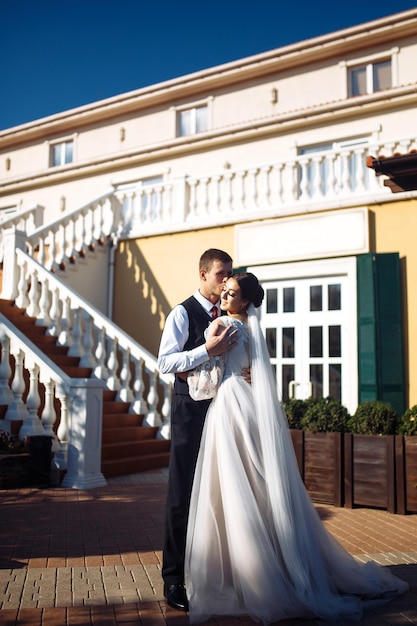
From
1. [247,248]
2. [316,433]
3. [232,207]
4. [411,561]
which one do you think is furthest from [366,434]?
[232,207]

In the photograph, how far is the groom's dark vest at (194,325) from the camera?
12.8 feet

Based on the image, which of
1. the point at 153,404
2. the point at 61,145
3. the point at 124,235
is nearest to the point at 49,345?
the point at 153,404

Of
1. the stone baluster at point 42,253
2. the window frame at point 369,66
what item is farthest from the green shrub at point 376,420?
the window frame at point 369,66

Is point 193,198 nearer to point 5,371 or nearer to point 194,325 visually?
point 5,371

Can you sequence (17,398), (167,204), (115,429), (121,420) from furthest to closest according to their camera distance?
(167,204) → (121,420) → (115,429) → (17,398)

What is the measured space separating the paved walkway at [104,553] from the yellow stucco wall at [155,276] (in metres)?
5.31

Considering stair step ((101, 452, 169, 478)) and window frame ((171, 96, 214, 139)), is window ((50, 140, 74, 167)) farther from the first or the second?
stair step ((101, 452, 169, 478))

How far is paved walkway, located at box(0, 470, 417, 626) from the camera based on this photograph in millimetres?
3479

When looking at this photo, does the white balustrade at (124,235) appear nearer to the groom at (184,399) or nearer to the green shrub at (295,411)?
the green shrub at (295,411)

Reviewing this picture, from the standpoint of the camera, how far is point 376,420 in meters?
6.75

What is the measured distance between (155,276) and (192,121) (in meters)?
6.22

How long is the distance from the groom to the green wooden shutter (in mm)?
6196

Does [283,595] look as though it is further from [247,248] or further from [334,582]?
[247,248]

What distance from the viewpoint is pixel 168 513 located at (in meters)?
3.69
